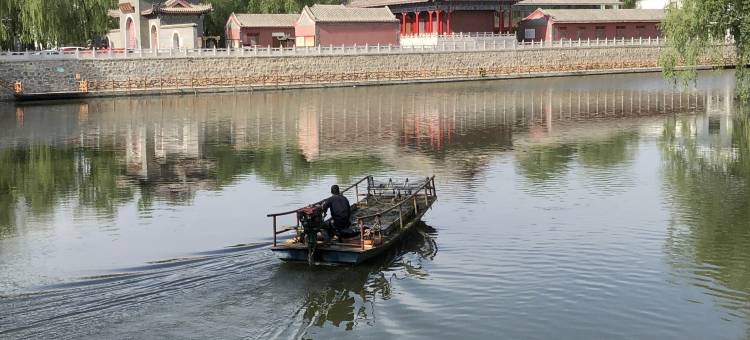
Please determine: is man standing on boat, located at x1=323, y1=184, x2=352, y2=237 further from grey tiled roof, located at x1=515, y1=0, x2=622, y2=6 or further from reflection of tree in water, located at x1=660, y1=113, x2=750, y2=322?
grey tiled roof, located at x1=515, y1=0, x2=622, y2=6

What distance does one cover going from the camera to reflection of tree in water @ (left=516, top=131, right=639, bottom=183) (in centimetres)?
3073

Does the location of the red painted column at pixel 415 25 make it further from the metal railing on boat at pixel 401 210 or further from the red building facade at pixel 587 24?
the metal railing on boat at pixel 401 210

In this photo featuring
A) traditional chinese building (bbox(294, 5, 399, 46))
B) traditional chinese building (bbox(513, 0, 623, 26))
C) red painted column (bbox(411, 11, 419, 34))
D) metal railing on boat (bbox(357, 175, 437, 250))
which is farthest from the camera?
traditional chinese building (bbox(513, 0, 623, 26))

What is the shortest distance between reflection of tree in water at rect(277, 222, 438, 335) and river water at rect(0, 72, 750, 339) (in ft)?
0.17

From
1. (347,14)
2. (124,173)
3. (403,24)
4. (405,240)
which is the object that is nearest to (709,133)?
(405,240)

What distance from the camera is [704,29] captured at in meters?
35.4

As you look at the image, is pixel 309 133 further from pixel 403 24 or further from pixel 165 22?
pixel 403 24

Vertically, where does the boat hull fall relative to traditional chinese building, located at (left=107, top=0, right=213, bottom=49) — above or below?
below

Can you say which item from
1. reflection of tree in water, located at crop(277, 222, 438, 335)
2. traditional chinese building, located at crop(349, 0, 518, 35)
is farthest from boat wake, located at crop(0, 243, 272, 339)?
Answer: traditional chinese building, located at crop(349, 0, 518, 35)

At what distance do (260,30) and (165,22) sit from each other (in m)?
9.79

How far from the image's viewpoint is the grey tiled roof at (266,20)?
79.4m

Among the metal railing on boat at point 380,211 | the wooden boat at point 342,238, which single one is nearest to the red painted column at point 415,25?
the metal railing on boat at point 380,211

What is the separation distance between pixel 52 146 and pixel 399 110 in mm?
20280

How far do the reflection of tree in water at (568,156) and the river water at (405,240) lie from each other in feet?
0.50
